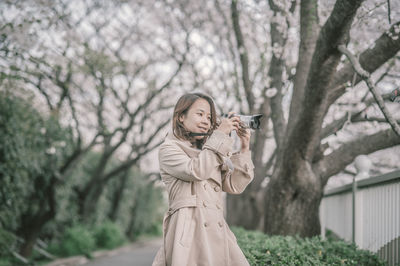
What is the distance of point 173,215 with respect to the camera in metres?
2.53

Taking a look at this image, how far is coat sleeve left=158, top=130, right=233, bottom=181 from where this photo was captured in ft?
7.88

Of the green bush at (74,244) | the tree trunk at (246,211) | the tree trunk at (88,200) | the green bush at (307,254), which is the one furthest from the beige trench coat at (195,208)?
the tree trunk at (88,200)

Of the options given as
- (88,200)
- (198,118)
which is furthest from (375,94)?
(88,200)

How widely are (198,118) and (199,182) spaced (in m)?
0.43

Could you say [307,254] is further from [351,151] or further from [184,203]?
[351,151]

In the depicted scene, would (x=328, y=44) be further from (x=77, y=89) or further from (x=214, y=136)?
(x=77, y=89)

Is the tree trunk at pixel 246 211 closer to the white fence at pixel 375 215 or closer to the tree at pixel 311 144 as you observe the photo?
the white fence at pixel 375 215

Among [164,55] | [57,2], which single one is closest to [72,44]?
[57,2]

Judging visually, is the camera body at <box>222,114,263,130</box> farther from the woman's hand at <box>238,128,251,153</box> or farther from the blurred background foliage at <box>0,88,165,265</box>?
the blurred background foliage at <box>0,88,165,265</box>

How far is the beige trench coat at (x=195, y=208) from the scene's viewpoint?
2393 millimetres

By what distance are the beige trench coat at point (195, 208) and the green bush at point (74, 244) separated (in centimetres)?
887

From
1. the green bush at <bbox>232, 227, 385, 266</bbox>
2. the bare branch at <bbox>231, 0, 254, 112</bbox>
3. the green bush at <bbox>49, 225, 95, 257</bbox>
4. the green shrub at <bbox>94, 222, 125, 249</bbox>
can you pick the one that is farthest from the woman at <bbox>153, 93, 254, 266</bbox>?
the green shrub at <bbox>94, 222, 125, 249</bbox>

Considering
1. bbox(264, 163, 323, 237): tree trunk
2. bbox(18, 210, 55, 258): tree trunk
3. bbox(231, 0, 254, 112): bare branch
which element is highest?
bbox(231, 0, 254, 112): bare branch

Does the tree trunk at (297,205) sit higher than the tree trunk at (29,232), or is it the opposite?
the tree trunk at (297,205)
